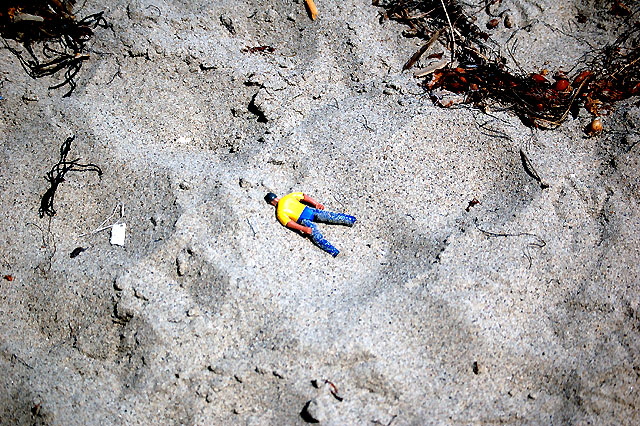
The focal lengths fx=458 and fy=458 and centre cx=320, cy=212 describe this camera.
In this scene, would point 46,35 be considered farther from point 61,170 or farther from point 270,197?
point 270,197

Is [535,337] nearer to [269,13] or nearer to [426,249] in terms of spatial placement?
[426,249]

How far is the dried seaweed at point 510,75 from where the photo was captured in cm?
230

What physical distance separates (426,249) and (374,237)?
0.73 ft

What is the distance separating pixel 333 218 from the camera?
192 centimetres

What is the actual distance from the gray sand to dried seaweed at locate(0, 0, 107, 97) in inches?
2.8

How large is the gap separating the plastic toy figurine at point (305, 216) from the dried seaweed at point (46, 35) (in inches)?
51.3

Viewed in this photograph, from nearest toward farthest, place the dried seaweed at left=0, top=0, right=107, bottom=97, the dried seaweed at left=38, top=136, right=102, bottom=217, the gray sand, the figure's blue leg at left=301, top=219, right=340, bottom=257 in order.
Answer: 1. the gray sand
2. the figure's blue leg at left=301, top=219, right=340, bottom=257
3. the dried seaweed at left=38, top=136, right=102, bottom=217
4. the dried seaweed at left=0, top=0, right=107, bottom=97

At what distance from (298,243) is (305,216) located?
0.38 feet

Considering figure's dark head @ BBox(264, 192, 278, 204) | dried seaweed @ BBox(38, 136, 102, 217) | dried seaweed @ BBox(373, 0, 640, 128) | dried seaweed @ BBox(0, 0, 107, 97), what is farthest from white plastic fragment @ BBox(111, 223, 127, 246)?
dried seaweed @ BBox(373, 0, 640, 128)

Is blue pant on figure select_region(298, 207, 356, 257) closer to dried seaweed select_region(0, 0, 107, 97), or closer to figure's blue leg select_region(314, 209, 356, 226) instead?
figure's blue leg select_region(314, 209, 356, 226)

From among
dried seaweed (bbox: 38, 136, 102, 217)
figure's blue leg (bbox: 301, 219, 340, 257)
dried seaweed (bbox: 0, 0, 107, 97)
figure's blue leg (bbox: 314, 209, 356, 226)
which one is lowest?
dried seaweed (bbox: 38, 136, 102, 217)

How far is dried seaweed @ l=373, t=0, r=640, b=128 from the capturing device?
230 cm

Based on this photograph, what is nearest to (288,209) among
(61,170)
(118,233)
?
(118,233)

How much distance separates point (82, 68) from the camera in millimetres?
2301
